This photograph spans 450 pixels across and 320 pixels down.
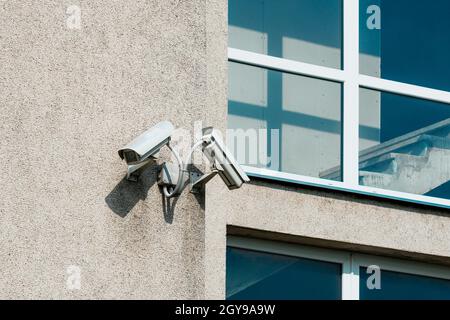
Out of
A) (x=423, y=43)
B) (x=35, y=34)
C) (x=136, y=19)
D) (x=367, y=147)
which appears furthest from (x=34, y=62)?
(x=423, y=43)

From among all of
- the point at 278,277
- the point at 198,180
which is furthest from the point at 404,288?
the point at 198,180

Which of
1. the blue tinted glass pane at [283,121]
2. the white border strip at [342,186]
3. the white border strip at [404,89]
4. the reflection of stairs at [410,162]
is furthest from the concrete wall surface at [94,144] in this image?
the white border strip at [404,89]

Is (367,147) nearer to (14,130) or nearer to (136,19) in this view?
(136,19)

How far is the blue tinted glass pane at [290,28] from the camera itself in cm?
898

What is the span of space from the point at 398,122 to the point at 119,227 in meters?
2.86

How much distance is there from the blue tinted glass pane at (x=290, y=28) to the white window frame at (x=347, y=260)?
125 cm

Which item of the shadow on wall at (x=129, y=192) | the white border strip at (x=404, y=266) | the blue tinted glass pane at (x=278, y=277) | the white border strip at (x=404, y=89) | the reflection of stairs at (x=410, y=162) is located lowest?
the blue tinted glass pane at (x=278, y=277)

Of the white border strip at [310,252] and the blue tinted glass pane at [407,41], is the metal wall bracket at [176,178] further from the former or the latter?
the blue tinted glass pane at [407,41]

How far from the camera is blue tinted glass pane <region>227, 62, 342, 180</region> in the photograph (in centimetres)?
878

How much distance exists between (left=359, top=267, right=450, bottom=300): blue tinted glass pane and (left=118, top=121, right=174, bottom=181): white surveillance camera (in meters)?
2.34

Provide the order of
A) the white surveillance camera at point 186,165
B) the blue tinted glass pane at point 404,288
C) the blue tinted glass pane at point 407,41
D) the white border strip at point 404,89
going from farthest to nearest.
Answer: the blue tinted glass pane at point 407,41 → the white border strip at point 404,89 → the blue tinted glass pane at point 404,288 → the white surveillance camera at point 186,165

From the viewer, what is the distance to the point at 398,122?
9445 millimetres

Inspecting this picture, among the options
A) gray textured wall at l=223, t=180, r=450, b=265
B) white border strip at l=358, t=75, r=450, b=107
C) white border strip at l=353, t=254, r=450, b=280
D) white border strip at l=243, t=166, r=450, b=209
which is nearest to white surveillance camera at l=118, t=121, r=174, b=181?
gray textured wall at l=223, t=180, r=450, b=265

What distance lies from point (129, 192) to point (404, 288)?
2623mm
